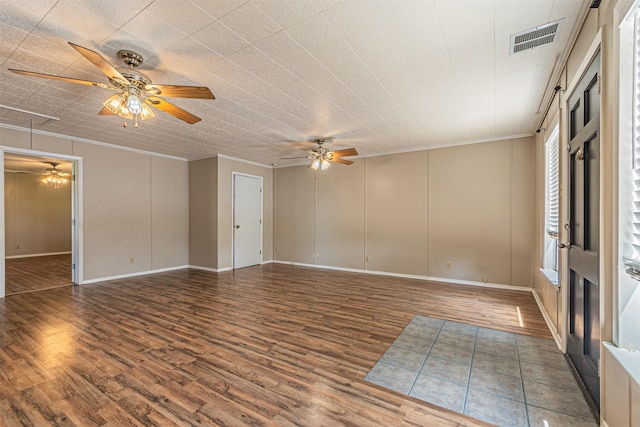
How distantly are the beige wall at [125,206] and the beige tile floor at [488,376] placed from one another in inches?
218

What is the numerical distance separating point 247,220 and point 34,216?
7.01m

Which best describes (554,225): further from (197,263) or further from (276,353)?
(197,263)

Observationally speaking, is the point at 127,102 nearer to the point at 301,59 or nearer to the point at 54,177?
the point at 301,59

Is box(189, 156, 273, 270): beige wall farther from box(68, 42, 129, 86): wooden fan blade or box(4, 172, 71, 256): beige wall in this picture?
box(4, 172, 71, 256): beige wall

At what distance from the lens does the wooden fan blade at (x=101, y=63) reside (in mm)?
1765

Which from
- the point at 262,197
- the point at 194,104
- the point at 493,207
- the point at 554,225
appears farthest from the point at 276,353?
the point at 262,197

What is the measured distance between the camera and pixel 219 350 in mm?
2600

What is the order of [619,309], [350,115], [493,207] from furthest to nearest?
[493,207] → [350,115] → [619,309]

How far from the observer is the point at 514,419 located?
5.68ft

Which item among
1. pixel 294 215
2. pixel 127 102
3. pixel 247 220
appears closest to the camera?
pixel 127 102

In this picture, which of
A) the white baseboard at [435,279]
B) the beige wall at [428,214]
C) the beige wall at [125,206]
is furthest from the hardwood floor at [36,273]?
the white baseboard at [435,279]

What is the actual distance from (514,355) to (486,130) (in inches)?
135

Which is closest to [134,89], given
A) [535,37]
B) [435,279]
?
[535,37]

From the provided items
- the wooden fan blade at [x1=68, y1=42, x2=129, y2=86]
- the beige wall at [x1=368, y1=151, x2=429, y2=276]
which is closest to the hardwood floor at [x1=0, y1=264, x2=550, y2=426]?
the beige wall at [x1=368, y1=151, x2=429, y2=276]
